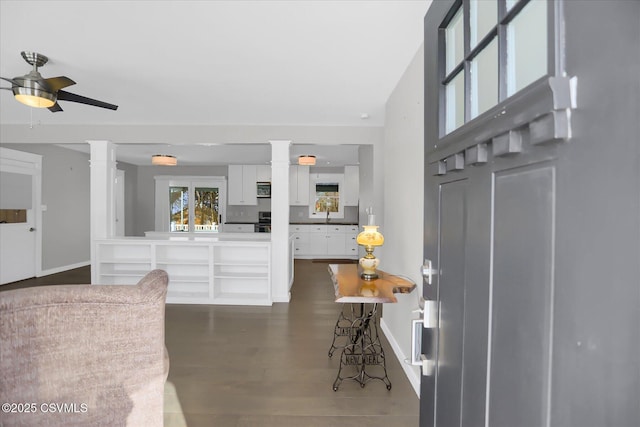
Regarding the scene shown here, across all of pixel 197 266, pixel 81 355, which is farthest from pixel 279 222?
pixel 81 355

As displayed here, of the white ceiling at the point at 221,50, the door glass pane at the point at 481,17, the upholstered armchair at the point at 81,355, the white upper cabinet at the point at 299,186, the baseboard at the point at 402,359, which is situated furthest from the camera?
the white upper cabinet at the point at 299,186

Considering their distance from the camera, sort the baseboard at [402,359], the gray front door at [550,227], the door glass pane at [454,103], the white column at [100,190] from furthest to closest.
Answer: the white column at [100,190] → the baseboard at [402,359] → the door glass pane at [454,103] → the gray front door at [550,227]

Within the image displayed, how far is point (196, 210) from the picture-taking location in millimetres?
9344

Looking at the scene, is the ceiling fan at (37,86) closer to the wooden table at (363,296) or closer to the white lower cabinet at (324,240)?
the wooden table at (363,296)

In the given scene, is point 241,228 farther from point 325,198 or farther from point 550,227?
point 550,227

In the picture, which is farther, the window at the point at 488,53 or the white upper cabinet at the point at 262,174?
the white upper cabinet at the point at 262,174

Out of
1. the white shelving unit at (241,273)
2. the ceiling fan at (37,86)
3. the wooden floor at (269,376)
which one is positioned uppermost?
the ceiling fan at (37,86)

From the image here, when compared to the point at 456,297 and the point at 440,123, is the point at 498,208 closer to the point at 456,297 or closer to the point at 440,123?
the point at 456,297

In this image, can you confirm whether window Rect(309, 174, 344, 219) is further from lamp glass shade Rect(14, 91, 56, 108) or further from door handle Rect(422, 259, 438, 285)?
door handle Rect(422, 259, 438, 285)

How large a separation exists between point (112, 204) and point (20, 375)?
13.7ft

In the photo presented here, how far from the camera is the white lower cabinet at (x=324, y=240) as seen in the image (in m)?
8.59

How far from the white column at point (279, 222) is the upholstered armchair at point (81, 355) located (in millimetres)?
3367

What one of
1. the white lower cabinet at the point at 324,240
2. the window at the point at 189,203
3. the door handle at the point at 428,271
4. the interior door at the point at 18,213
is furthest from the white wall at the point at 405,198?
the window at the point at 189,203

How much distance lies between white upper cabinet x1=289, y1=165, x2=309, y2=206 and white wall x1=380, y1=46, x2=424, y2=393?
204 inches
